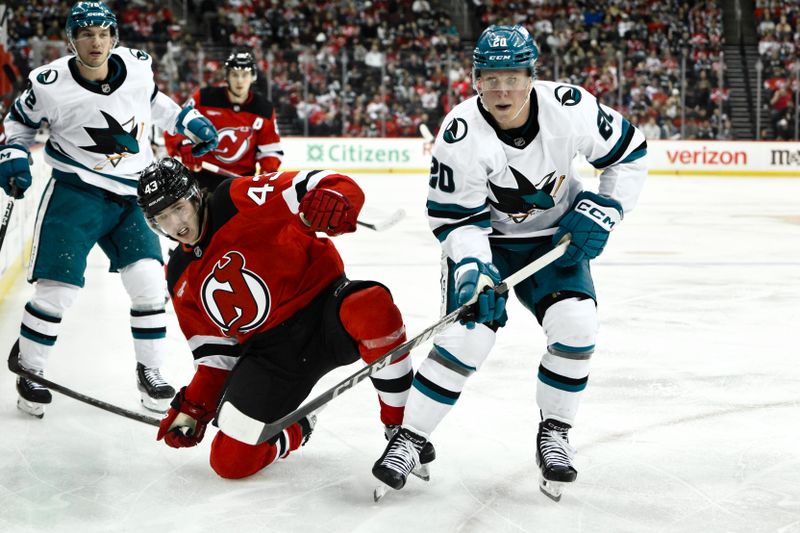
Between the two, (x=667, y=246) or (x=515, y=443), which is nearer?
(x=515, y=443)

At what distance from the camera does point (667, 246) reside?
703 centimetres

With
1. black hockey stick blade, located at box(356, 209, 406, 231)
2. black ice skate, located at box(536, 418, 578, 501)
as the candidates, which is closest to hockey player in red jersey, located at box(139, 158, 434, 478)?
black ice skate, located at box(536, 418, 578, 501)

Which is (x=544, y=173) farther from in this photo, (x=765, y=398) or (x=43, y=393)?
(x=43, y=393)

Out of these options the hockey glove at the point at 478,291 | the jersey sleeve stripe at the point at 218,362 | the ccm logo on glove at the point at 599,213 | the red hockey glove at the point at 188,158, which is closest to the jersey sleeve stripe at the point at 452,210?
the hockey glove at the point at 478,291

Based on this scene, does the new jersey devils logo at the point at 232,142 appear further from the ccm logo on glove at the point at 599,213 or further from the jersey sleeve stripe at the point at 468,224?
the ccm logo on glove at the point at 599,213

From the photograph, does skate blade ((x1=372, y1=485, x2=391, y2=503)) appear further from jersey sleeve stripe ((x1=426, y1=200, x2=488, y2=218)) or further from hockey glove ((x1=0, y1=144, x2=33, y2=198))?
hockey glove ((x1=0, y1=144, x2=33, y2=198))

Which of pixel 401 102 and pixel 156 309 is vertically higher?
pixel 156 309

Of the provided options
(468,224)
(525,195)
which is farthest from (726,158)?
(468,224)

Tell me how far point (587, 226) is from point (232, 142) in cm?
304

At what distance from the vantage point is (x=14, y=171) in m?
3.13

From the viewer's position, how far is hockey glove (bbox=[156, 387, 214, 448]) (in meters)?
2.52

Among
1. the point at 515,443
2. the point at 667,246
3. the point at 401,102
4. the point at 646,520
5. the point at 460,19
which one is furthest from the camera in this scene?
the point at 460,19

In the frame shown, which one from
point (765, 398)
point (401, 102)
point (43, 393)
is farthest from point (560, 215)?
point (401, 102)

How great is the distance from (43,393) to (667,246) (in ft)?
16.2
